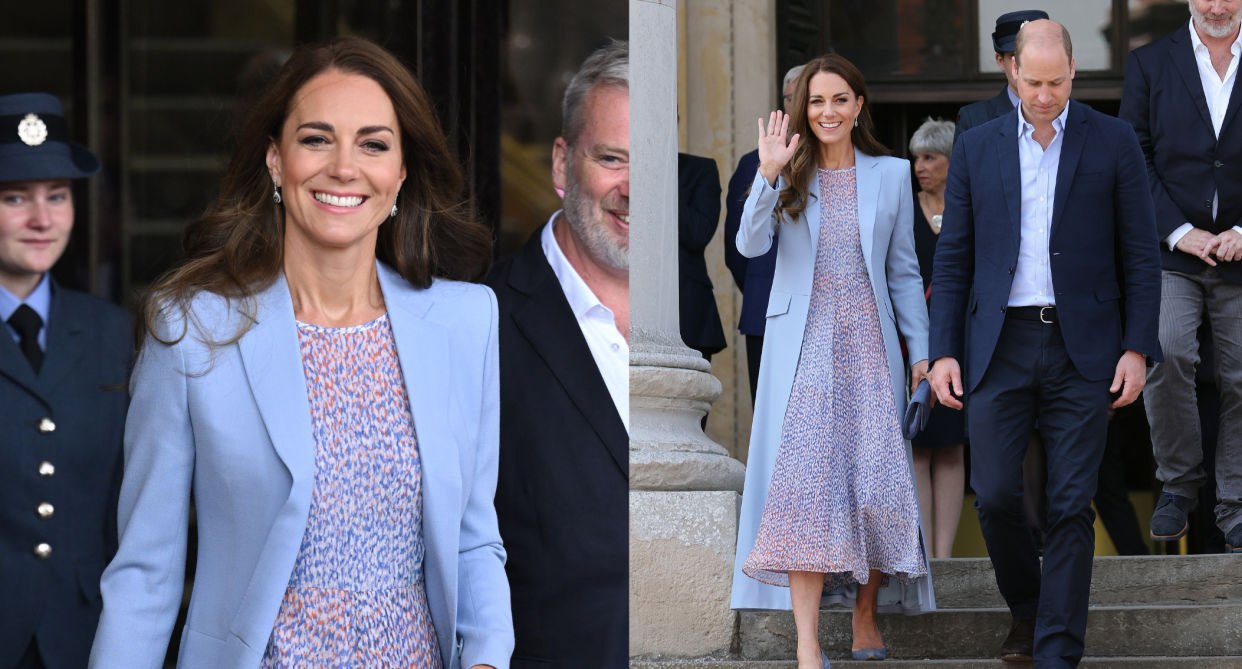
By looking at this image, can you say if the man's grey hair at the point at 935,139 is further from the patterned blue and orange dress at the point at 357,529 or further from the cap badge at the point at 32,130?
the cap badge at the point at 32,130

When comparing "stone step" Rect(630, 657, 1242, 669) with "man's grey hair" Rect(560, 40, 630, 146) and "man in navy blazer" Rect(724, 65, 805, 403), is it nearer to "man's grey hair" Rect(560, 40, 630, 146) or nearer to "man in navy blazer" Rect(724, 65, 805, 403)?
"man in navy blazer" Rect(724, 65, 805, 403)

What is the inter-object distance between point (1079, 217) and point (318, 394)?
9.10ft

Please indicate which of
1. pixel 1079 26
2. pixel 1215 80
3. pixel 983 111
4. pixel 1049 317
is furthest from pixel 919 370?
pixel 1079 26

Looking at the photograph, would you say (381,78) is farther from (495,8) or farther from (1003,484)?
(1003,484)

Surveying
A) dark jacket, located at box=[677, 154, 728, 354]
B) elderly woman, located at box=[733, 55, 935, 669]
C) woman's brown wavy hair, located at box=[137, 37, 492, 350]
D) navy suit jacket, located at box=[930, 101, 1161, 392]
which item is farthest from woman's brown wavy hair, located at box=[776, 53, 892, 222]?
woman's brown wavy hair, located at box=[137, 37, 492, 350]

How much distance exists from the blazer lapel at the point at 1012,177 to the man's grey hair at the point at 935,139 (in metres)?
1.64

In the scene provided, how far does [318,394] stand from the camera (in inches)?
94.7

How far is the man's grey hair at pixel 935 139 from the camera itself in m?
6.12

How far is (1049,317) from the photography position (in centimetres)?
430

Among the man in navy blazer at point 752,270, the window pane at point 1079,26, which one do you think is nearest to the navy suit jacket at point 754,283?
the man in navy blazer at point 752,270

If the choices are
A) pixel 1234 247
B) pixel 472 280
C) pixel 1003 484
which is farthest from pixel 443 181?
pixel 1234 247

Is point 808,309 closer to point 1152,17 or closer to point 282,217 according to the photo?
point 282,217

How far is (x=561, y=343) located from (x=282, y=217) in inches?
23.1

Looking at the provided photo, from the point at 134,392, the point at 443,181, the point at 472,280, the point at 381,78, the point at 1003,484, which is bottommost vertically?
the point at 1003,484
